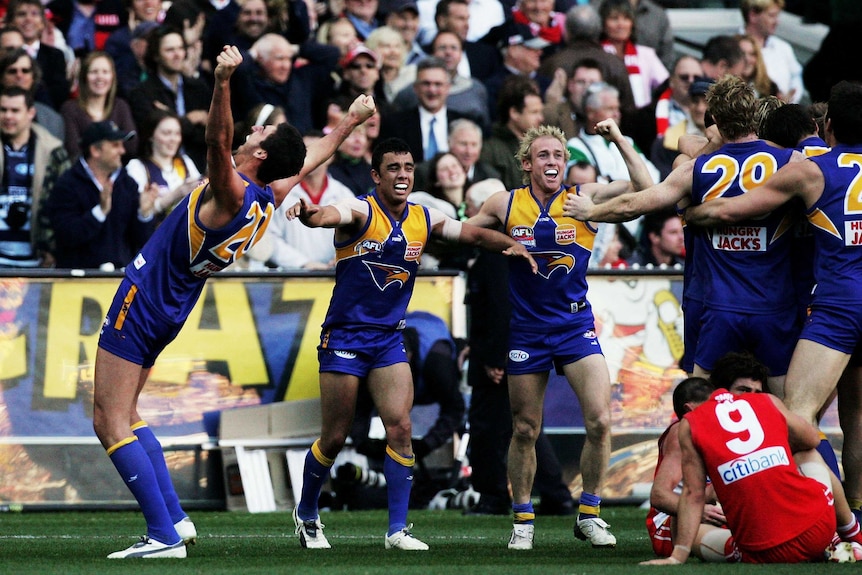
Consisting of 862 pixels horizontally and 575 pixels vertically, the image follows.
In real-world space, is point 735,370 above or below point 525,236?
below

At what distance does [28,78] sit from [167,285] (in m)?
6.30

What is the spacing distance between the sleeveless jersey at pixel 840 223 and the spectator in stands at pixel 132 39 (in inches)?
348

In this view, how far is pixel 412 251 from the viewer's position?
33.8 feet

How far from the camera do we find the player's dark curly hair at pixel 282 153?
30.5ft

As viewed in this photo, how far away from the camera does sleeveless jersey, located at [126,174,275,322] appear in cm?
915

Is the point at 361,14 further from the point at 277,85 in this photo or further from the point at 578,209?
the point at 578,209

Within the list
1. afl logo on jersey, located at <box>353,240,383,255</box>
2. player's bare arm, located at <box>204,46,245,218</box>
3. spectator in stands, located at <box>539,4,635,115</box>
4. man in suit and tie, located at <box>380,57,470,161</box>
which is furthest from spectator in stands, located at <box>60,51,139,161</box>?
player's bare arm, located at <box>204,46,245,218</box>

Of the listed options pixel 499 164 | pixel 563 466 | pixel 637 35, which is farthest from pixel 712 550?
pixel 637 35

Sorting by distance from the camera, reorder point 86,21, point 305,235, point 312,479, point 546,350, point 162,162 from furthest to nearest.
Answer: point 86,21, point 305,235, point 162,162, point 546,350, point 312,479

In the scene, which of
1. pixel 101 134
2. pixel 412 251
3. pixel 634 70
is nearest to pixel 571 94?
pixel 634 70

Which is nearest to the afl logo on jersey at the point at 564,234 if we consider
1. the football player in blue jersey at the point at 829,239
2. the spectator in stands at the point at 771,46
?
the football player in blue jersey at the point at 829,239

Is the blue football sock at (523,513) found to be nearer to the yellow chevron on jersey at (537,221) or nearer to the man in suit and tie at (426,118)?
the yellow chevron on jersey at (537,221)

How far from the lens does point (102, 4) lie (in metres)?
17.6

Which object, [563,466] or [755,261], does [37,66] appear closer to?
[563,466]
